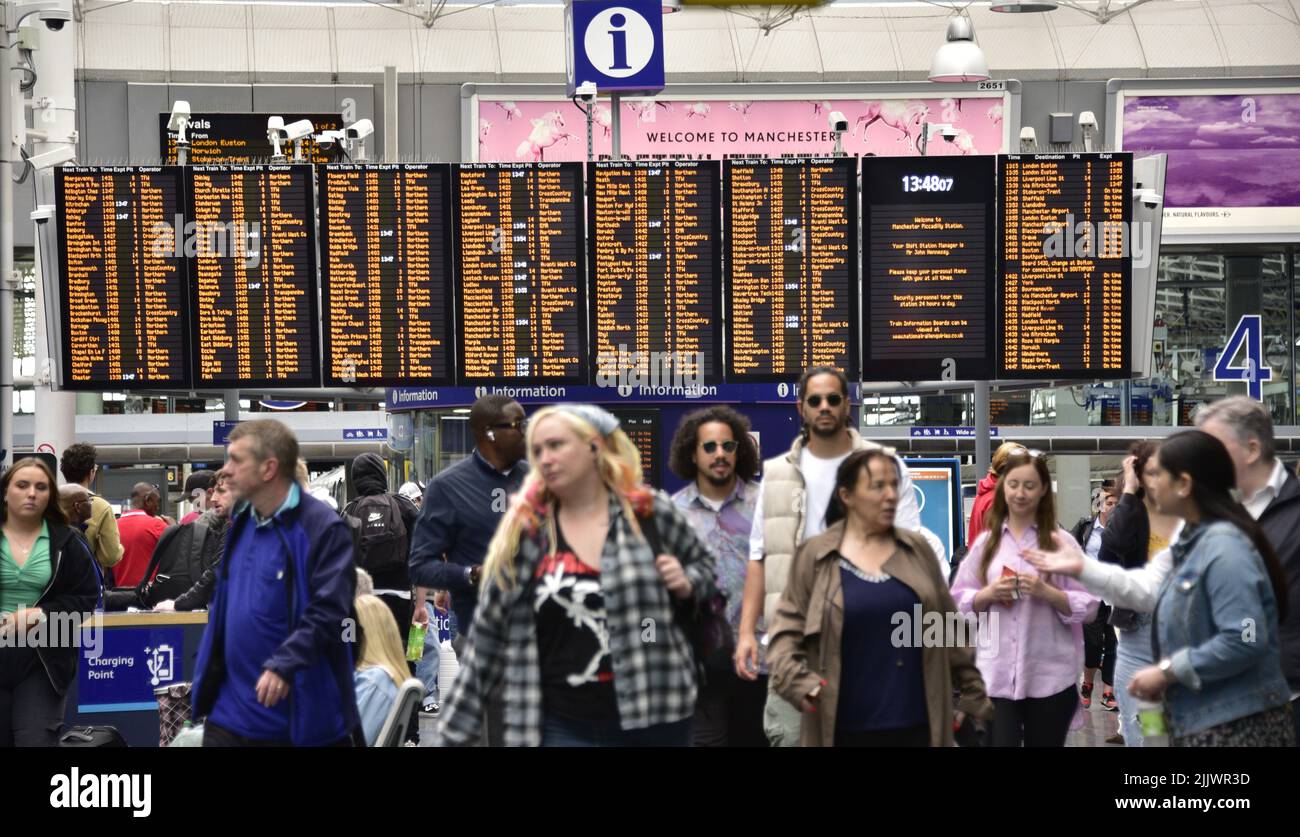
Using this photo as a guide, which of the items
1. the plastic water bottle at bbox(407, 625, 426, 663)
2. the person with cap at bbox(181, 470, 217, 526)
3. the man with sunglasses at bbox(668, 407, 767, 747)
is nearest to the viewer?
the man with sunglasses at bbox(668, 407, 767, 747)

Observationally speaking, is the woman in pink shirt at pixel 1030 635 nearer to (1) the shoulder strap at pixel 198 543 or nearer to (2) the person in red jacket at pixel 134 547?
(1) the shoulder strap at pixel 198 543

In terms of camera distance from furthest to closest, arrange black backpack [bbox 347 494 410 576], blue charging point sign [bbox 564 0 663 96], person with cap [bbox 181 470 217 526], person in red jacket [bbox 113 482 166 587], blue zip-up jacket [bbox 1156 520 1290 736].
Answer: blue charging point sign [bbox 564 0 663 96] → person in red jacket [bbox 113 482 166 587] → person with cap [bbox 181 470 217 526] → black backpack [bbox 347 494 410 576] → blue zip-up jacket [bbox 1156 520 1290 736]

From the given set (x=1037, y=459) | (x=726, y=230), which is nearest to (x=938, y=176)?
(x=726, y=230)

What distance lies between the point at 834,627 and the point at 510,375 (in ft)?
22.4

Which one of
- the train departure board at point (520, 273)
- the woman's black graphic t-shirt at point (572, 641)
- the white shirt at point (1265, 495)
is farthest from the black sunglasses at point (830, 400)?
the train departure board at point (520, 273)

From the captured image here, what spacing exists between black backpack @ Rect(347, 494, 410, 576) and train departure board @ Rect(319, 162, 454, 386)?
1.78m

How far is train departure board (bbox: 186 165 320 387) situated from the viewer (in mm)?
11805

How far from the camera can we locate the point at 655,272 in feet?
38.8

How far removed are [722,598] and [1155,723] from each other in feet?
4.37

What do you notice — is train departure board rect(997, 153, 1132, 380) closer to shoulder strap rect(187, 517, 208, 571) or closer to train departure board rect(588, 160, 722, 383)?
train departure board rect(588, 160, 722, 383)

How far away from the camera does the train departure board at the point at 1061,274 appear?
38.5 feet

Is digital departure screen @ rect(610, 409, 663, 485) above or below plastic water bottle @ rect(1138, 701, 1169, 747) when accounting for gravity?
above

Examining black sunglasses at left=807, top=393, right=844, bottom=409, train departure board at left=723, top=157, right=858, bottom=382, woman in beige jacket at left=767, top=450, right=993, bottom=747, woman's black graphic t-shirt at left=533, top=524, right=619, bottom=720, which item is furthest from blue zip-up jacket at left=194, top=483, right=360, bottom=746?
train departure board at left=723, top=157, right=858, bottom=382
